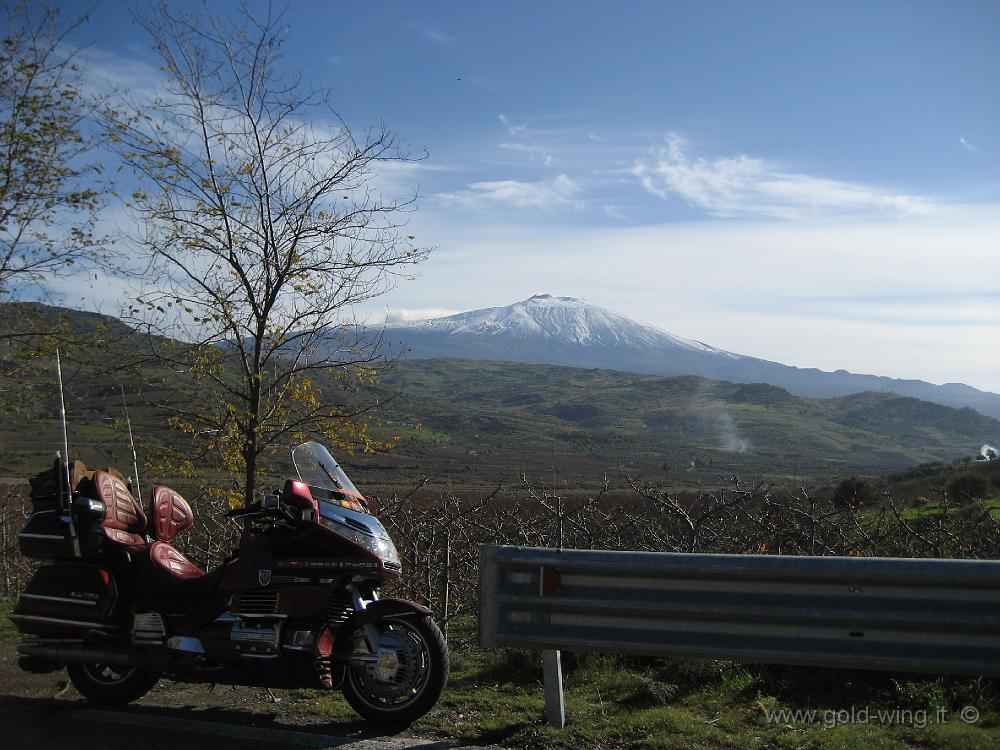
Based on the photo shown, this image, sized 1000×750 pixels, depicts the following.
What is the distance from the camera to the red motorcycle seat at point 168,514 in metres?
6.19

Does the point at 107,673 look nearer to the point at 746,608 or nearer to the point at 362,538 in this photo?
the point at 362,538

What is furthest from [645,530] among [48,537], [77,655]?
[48,537]

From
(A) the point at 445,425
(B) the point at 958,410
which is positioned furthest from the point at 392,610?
(B) the point at 958,410

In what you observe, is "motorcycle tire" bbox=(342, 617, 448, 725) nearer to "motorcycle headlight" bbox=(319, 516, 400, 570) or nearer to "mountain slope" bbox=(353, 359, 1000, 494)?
"motorcycle headlight" bbox=(319, 516, 400, 570)

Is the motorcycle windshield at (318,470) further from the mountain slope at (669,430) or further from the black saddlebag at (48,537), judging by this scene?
the mountain slope at (669,430)

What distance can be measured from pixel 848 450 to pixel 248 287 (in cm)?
9499

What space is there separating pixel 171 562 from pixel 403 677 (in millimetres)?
1834

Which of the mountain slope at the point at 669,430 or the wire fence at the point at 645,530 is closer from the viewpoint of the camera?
the wire fence at the point at 645,530

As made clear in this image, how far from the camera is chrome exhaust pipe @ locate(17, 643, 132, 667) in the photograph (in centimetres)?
562

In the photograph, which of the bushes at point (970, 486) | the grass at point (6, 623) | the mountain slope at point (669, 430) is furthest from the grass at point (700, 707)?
the mountain slope at point (669, 430)

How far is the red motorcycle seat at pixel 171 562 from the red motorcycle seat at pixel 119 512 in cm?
14

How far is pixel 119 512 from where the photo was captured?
6.00 meters

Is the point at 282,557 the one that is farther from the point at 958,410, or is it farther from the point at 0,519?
the point at 958,410

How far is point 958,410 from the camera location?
122938mm
